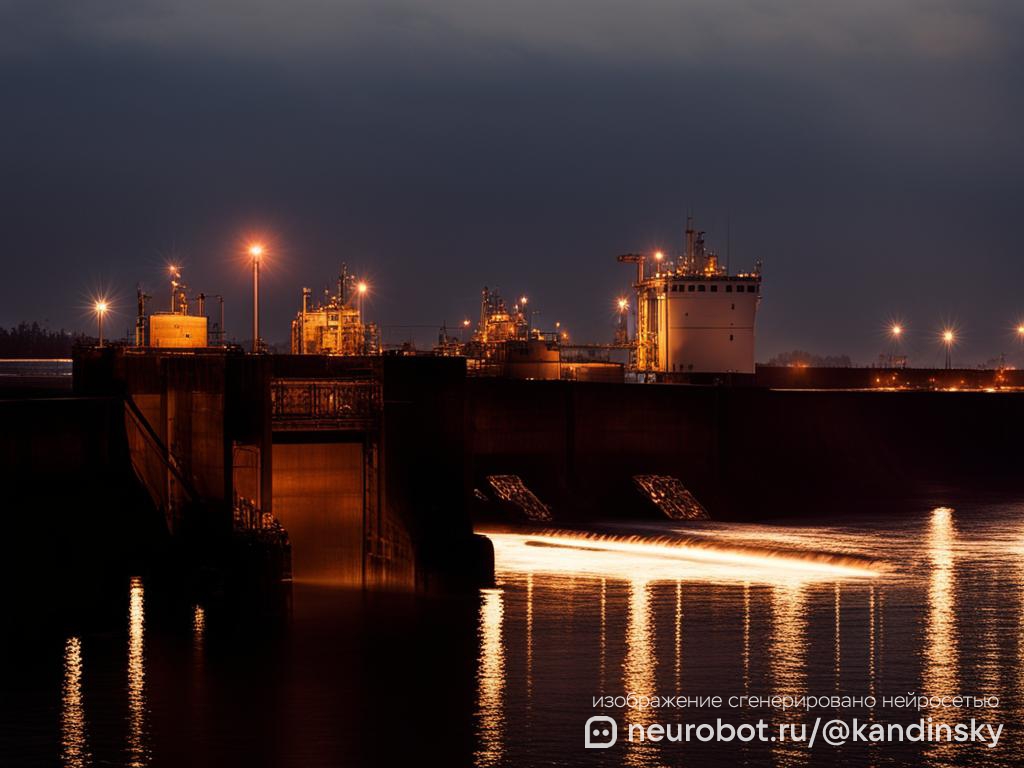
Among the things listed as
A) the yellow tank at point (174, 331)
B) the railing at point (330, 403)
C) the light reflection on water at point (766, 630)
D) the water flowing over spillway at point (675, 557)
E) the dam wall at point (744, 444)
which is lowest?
the light reflection on water at point (766, 630)

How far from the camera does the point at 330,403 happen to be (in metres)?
40.5

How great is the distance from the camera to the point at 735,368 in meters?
94.1

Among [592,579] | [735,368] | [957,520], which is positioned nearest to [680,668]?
[592,579]

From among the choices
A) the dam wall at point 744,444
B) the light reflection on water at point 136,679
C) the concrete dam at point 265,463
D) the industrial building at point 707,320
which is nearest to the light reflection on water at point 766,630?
the concrete dam at point 265,463

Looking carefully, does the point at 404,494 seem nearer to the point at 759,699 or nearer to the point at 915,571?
the point at 759,699

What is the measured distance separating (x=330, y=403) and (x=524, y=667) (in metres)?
10.8

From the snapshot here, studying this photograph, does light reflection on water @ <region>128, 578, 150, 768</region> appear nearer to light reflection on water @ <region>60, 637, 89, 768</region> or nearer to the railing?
light reflection on water @ <region>60, 637, 89, 768</region>

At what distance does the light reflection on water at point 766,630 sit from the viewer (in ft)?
91.6

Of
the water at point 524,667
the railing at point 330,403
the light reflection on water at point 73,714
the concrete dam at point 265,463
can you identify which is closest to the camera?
the light reflection on water at point 73,714

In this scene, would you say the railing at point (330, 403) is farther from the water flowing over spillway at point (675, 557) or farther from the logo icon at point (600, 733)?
the logo icon at point (600, 733)

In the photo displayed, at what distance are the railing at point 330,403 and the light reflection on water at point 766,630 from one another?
680 cm

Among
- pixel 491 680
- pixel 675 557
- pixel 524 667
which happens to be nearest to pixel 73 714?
pixel 491 680

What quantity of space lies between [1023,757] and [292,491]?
22081mm

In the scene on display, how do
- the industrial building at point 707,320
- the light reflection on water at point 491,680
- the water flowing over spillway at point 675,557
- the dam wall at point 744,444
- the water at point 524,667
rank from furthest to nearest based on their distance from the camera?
the industrial building at point 707,320 < the dam wall at point 744,444 < the water flowing over spillway at point 675,557 < the water at point 524,667 < the light reflection on water at point 491,680
